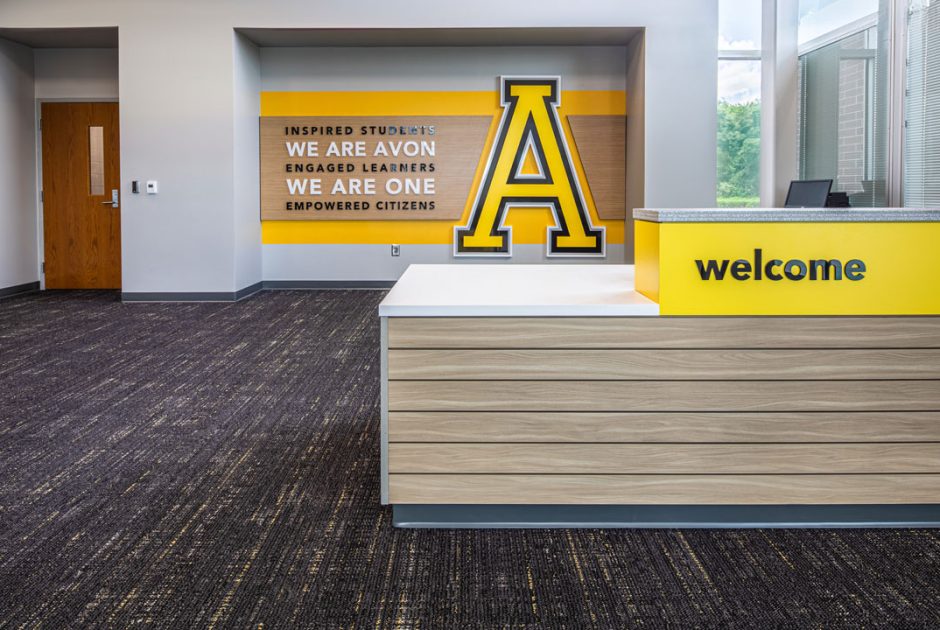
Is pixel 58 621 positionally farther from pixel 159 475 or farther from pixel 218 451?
pixel 218 451

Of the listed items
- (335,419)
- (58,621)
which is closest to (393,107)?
(335,419)

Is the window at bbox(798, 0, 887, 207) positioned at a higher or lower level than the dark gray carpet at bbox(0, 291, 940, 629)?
higher

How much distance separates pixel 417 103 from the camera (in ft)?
30.5

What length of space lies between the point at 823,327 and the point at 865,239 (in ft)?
1.03

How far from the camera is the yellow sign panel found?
9.36 feet

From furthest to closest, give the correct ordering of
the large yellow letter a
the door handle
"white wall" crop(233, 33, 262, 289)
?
the door handle → the large yellow letter a → "white wall" crop(233, 33, 262, 289)

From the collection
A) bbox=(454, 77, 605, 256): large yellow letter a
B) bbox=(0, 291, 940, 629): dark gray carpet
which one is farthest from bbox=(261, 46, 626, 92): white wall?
bbox=(0, 291, 940, 629): dark gray carpet

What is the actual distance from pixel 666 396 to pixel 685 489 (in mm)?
308

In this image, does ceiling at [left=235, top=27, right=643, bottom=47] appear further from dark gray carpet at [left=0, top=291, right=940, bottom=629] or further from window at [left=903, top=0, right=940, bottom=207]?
dark gray carpet at [left=0, top=291, right=940, bottom=629]

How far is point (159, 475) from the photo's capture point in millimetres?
3441

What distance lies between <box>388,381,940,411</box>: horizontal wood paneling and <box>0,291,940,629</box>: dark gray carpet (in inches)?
15.9

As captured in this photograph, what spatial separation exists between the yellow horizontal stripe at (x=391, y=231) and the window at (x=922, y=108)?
16.8 feet

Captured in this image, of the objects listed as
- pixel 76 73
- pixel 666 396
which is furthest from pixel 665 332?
pixel 76 73

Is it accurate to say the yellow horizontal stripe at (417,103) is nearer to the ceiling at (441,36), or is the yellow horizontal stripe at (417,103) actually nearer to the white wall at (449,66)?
the white wall at (449,66)
